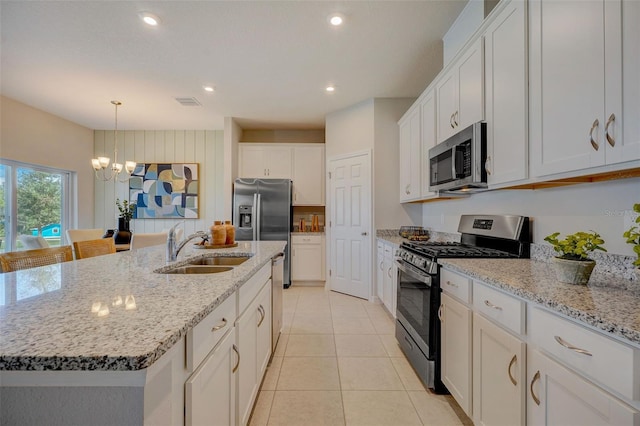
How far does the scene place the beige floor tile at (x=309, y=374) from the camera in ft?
6.15

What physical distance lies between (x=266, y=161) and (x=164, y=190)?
2.05 m

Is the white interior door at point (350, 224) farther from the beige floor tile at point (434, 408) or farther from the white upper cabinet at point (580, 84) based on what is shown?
the white upper cabinet at point (580, 84)

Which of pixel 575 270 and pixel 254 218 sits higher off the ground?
→ pixel 254 218

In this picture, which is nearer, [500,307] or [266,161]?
[500,307]

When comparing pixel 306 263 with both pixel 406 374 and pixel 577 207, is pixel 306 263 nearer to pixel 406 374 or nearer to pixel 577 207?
pixel 406 374

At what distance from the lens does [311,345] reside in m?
2.45

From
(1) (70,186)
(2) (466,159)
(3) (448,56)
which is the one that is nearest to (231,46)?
(3) (448,56)

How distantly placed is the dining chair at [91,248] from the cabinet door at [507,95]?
3.13m

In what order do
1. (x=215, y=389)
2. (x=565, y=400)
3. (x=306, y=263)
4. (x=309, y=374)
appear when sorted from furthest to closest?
1. (x=306, y=263)
2. (x=309, y=374)
3. (x=215, y=389)
4. (x=565, y=400)

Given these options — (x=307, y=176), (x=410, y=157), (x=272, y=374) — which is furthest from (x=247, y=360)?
(x=307, y=176)

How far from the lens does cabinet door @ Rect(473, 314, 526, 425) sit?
107 centimetres

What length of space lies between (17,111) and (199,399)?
5.23 m

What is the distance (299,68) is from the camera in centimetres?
304

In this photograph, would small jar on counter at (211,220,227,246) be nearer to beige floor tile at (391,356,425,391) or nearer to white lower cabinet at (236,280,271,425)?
white lower cabinet at (236,280,271,425)
